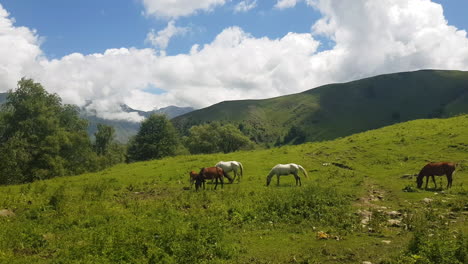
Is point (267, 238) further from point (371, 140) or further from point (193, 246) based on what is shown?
point (371, 140)

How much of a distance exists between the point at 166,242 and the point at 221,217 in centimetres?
464

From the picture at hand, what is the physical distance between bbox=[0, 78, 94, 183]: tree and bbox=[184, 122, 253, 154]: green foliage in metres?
47.1

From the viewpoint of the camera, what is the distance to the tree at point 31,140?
136 feet

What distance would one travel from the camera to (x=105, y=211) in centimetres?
1638

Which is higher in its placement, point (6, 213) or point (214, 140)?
point (214, 140)

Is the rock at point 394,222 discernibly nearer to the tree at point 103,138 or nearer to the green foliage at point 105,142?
the green foliage at point 105,142

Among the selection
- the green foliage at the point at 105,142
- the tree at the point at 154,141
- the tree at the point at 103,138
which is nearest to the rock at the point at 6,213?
the tree at the point at 154,141

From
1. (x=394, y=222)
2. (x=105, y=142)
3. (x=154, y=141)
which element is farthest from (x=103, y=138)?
(x=394, y=222)

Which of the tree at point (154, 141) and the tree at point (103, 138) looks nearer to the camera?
the tree at point (154, 141)

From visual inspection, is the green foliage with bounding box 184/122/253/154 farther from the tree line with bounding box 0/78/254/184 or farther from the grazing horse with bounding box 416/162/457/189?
the grazing horse with bounding box 416/162/457/189

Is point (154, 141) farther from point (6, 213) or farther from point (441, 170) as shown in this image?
point (441, 170)

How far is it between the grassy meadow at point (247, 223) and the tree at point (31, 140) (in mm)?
18979

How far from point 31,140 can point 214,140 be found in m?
62.4

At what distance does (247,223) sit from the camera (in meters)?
14.9
